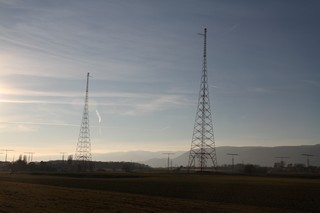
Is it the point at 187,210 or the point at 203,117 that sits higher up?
the point at 203,117

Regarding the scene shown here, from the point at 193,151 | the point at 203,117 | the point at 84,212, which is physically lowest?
the point at 84,212

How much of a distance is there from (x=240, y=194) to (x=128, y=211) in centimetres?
2279

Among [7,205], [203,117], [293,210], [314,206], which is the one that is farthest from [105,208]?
[203,117]

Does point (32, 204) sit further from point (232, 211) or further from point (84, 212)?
point (232, 211)

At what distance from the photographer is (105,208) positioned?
3403 centimetres

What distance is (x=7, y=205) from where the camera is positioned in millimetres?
34188

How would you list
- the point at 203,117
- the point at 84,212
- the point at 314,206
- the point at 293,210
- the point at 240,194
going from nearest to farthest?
the point at 84,212, the point at 293,210, the point at 314,206, the point at 240,194, the point at 203,117

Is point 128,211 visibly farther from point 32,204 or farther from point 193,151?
point 193,151

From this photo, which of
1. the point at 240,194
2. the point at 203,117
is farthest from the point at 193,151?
the point at 240,194

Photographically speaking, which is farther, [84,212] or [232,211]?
[232,211]

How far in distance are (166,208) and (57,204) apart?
923 centimetres

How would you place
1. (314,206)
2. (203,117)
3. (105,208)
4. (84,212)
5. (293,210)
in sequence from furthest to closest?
(203,117) → (314,206) → (293,210) → (105,208) → (84,212)

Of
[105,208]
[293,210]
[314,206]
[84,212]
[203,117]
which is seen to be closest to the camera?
[84,212]

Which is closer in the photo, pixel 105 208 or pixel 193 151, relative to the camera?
pixel 105 208
